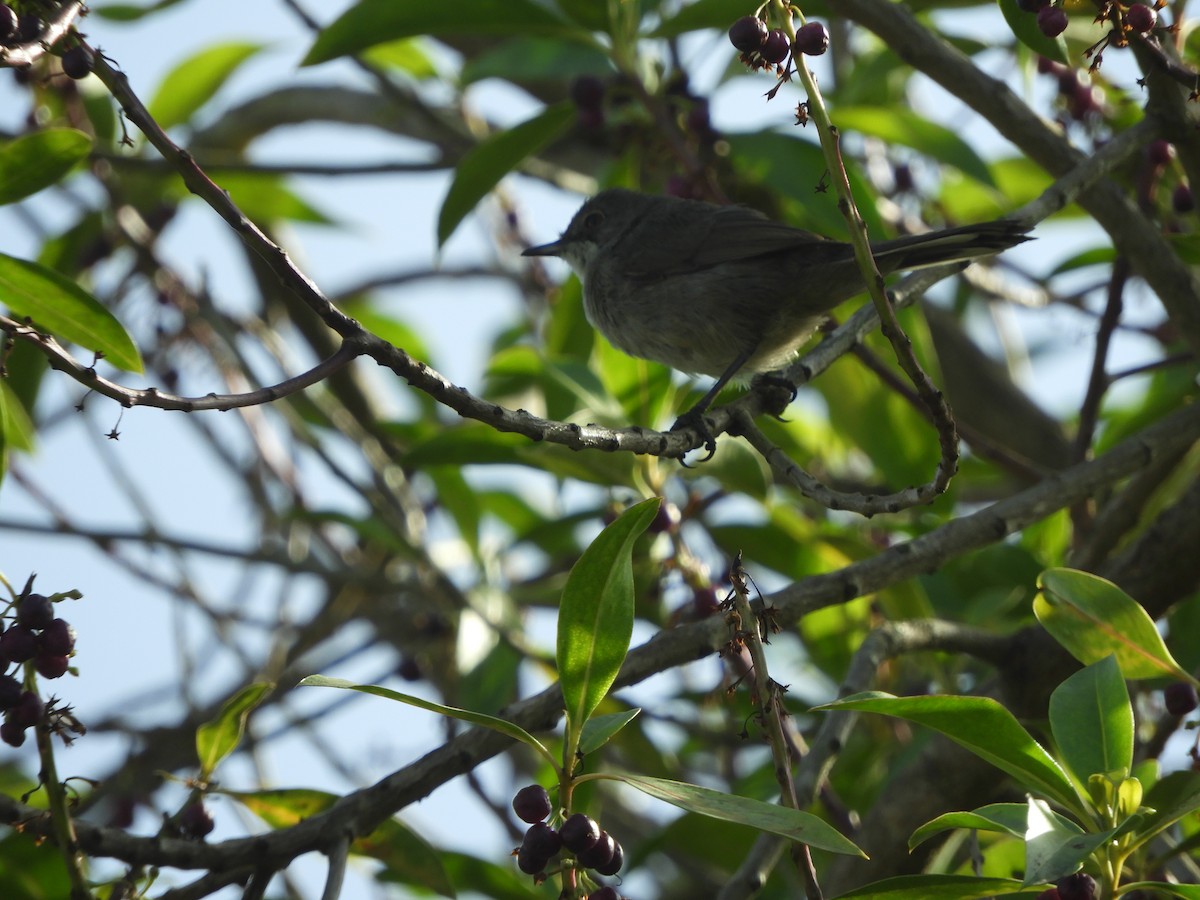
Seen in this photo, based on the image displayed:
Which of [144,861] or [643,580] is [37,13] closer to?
[144,861]

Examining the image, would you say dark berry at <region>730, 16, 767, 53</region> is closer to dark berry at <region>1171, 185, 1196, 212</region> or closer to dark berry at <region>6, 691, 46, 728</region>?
dark berry at <region>6, 691, 46, 728</region>

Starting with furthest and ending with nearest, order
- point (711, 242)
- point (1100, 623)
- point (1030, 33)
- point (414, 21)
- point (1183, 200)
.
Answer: point (711, 242) < point (414, 21) < point (1183, 200) < point (1030, 33) < point (1100, 623)

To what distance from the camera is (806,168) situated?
4.25 meters

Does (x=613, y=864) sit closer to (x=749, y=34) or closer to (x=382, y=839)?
(x=382, y=839)

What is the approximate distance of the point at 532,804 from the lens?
7.75 ft

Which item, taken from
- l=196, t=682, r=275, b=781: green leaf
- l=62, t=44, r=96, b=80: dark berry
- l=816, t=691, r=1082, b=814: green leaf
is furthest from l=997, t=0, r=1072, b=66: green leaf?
l=196, t=682, r=275, b=781: green leaf

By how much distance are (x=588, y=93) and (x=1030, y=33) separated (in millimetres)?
1747

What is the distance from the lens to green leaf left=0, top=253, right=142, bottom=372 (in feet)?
9.67

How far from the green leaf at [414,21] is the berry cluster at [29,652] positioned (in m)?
2.23

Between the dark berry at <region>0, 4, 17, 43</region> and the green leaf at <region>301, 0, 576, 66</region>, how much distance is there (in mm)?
1664

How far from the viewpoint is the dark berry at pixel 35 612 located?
8.07 ft

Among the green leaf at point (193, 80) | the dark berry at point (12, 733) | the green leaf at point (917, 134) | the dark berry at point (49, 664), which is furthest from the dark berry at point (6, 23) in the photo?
the green leaf at point (193, 80)

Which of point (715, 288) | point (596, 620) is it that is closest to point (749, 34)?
point (596, 620)

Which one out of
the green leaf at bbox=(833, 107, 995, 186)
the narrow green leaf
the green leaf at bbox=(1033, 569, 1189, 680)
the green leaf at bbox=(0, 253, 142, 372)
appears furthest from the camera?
the green leaf at bbox=(833, 107, 995, 186)
